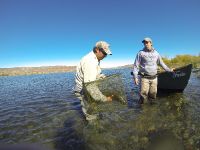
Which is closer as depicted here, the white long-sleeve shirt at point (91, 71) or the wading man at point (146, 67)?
the white long-sleeve shirt at point (91, 71)

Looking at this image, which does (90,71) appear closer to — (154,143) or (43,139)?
(154,143)

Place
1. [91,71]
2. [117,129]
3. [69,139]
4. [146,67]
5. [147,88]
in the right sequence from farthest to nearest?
[147,88] < [146,67] < [117,129] < [69,139] < [91,71]

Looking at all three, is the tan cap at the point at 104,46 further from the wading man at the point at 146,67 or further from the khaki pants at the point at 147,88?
the khaki pants at the point at 147,88

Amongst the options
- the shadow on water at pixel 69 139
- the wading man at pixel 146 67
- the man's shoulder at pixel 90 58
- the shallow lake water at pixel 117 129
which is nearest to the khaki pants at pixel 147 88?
the wading man at pixel 146 67

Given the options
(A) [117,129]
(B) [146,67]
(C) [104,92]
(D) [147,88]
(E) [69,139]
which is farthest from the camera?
(D) [147,88]

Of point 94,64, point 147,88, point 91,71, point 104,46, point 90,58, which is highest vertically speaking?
point 104,46

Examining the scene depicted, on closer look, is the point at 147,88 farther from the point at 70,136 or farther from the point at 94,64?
the point at 94,64

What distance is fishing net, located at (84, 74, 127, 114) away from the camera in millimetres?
5426

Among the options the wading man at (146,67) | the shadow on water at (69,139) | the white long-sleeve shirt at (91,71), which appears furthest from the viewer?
the wading man at (146,67)

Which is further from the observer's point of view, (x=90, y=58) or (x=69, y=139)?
(x=69, y=139)

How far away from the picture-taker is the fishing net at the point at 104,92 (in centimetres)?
543

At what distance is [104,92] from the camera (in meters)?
6.25

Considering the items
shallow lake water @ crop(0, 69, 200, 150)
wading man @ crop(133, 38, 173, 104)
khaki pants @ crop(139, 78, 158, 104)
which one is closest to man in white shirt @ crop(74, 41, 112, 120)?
shallow lake water @ crop(0, 69, 200, 150)

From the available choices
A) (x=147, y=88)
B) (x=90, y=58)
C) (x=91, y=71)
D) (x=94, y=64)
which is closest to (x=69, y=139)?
(x=91, y=71)
